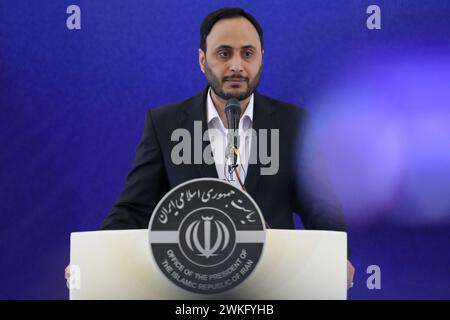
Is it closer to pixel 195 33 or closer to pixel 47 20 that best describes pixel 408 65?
pixel 195 33

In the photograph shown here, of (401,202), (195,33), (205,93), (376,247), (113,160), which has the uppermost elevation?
(195,33)

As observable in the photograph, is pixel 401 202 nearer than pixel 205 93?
No

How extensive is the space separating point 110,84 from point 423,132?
124 centimetres

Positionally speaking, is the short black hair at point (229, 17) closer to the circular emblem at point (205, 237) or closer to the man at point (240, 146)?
→ the man at point (240, 146)

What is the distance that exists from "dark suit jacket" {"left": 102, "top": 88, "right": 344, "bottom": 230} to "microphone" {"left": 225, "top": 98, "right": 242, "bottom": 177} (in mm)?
472

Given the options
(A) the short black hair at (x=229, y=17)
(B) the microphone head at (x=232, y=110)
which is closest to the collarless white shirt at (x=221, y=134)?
(A) the short black hair at (x=229, y=17)

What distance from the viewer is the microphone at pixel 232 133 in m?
1.62

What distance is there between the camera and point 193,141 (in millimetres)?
2268

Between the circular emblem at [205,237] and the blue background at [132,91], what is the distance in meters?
1.65

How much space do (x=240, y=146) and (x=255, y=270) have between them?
112 cm

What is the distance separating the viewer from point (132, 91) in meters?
2.79

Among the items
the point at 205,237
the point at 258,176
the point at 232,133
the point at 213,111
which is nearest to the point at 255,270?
the point at 205,237

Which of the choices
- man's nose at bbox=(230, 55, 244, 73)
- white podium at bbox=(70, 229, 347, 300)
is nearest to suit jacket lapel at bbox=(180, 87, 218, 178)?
man's nose at bbox=(230, 55, 244, 73)
